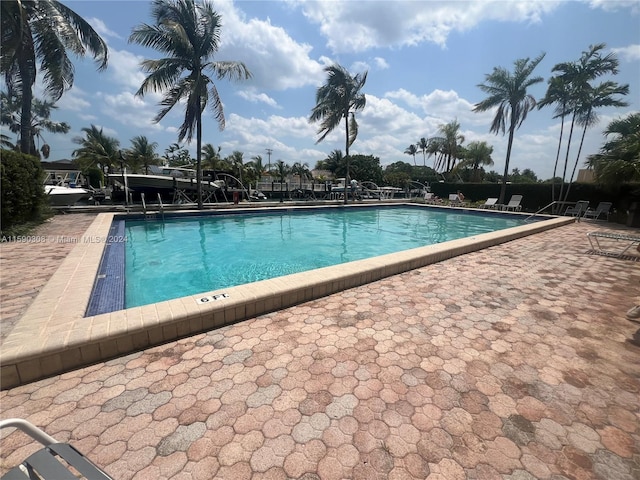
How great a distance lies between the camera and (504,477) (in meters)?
1.50

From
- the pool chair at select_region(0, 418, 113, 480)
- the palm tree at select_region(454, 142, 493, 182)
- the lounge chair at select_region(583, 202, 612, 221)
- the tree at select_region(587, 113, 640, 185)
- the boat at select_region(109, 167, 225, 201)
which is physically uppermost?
the palm tree at select_region(454, 142, 493, 182)

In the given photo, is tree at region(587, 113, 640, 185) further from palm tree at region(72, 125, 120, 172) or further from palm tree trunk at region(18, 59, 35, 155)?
palm tree at region(72, 125, 120, 172)

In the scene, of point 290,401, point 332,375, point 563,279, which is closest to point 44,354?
point 290,401

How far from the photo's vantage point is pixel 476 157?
102ft

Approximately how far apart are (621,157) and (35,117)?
51058 mm

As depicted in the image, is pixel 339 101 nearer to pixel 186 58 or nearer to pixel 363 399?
pixel 186 58

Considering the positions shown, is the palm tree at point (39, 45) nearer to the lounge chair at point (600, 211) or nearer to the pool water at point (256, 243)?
the pool water at point (256, 243)

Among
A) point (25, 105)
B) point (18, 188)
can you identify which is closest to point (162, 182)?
point (25, 105)

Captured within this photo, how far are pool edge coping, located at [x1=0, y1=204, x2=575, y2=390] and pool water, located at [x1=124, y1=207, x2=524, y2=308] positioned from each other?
1302 mm

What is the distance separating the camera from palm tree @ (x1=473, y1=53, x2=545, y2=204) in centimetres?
1703

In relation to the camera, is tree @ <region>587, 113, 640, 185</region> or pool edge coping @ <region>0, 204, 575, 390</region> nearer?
pool edge coping @ <region>0, 204, 575, 390</region>

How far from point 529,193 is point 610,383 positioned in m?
20.1

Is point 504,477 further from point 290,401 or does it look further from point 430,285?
point 430,285

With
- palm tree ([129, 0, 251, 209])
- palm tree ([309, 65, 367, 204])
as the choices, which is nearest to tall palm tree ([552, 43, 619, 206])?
palm tree ([309, 65, 367, 204])
